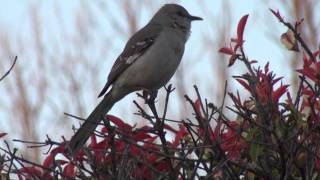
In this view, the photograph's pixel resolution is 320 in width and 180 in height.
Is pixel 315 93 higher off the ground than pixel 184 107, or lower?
lower

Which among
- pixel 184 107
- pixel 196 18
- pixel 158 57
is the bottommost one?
pixel 158 57

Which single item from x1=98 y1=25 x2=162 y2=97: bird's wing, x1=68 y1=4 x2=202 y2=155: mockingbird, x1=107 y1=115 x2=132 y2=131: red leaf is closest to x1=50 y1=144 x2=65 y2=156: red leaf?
x1=107 y1=115 x2=132 y2=131: red leaf

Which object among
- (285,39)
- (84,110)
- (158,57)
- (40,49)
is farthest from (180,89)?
(285,39)

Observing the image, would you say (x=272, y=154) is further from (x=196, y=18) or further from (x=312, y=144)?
(x=196, y=18)

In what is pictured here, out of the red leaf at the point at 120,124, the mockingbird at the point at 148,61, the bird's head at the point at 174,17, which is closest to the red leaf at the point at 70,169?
the red leaf at the point at 120,124

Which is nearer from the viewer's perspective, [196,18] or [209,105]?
[209,105]

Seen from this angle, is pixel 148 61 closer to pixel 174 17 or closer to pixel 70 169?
pixel 174 17

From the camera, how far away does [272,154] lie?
2361mm

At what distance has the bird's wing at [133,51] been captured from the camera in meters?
5.24

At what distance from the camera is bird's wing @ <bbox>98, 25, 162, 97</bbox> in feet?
17.2

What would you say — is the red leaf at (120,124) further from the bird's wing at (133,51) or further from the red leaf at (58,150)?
the bird's wing at (133,51)

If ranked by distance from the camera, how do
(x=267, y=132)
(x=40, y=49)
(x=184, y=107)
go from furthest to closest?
(x=40, y=49), (x=184, y=107), (x=267, y=132)

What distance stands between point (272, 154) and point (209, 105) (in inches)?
11.4

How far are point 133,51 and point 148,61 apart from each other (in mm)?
336
